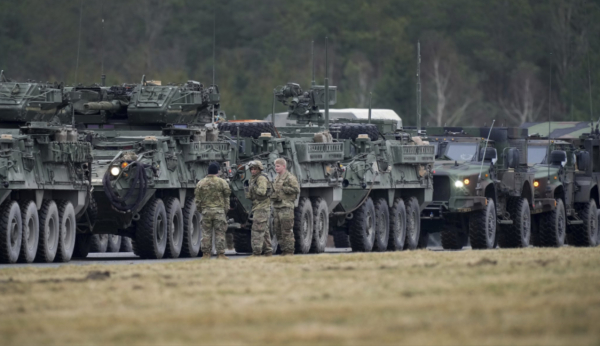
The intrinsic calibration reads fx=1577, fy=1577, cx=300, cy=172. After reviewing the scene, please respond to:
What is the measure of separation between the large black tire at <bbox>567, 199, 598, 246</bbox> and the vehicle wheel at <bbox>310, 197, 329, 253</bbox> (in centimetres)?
842

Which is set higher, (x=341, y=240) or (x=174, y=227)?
(x=174, y=227)

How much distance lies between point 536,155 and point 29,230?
14.2 meters

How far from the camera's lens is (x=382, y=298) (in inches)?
574

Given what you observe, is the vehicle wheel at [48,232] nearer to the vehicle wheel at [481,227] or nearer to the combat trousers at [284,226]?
the combat trousers at [284,226]

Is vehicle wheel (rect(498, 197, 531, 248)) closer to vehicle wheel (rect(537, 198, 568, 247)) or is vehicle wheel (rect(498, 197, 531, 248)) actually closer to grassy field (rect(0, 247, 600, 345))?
vehicle wheel (rect(537, 198, 568, 247))

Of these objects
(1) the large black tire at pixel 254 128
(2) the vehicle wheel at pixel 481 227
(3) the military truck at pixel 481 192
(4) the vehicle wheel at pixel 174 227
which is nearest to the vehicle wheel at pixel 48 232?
(4) the vehicle wheel at pixel 174 227

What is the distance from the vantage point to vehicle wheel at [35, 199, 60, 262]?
2323 cm

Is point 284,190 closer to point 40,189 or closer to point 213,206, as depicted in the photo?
point 213,206

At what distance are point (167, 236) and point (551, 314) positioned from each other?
13.1m

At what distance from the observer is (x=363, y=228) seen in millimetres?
28703

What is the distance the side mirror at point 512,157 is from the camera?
100ft

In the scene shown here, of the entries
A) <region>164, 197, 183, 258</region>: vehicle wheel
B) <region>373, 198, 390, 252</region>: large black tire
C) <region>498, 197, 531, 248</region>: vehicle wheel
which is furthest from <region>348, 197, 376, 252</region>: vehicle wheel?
<region>164, 197, 183, 258</region>: vehicle wheel

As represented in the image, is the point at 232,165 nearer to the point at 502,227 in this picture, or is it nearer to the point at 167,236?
the point at 167,236

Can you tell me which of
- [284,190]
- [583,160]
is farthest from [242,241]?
[583,160]
